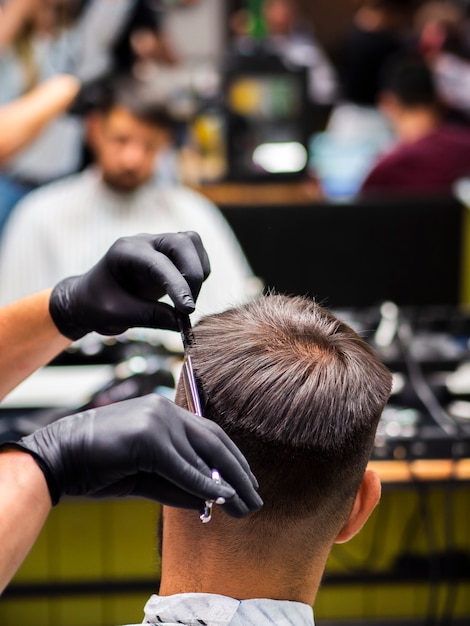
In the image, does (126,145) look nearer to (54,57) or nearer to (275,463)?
(54,57)

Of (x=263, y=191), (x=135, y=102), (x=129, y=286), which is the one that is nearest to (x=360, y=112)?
(x=263, y=191)

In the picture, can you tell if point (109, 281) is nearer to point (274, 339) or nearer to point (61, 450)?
point (274, 339)

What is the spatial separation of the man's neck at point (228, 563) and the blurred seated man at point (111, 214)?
5.83ft

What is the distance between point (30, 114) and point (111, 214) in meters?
0.43

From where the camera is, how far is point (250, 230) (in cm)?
351

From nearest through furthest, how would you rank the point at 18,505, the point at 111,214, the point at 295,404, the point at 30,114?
the point at 18,505 < the point at 295,404 < the point at 30,114 < the point at 111,214

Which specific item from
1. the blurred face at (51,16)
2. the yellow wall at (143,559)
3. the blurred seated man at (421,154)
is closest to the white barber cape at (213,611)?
the yellow wall at (143,559)

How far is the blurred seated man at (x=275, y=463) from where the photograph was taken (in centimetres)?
90

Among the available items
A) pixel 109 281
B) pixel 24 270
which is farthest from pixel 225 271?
pixel 109 281

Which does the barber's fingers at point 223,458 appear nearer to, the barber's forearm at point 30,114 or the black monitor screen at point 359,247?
the barber's forearm at point 30,114

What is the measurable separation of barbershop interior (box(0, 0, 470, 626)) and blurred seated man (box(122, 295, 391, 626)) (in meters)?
0.04

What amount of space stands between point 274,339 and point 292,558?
23 cm

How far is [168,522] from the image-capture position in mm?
964

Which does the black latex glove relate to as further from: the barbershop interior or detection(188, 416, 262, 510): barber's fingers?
the barbershop interior
